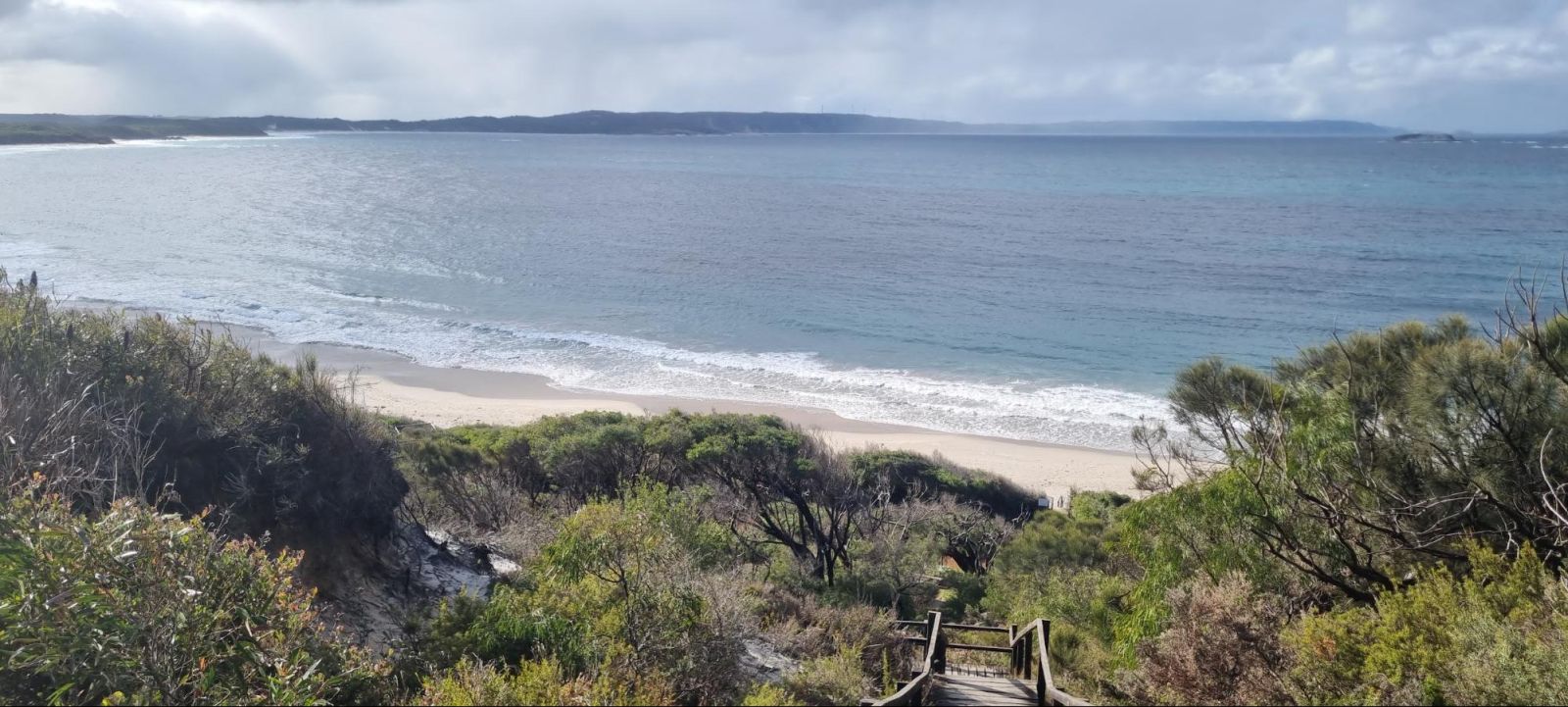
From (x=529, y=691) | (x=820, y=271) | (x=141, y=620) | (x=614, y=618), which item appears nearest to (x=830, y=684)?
(x=614, y=618)

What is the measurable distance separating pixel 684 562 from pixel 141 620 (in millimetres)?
4900

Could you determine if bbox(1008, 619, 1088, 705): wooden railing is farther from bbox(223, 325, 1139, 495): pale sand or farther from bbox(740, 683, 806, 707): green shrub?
bbox(223, 325, 1139, 495): pale sand

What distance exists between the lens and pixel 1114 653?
35.8 feet

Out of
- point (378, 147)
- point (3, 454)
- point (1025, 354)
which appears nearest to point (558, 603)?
point (3, 454)

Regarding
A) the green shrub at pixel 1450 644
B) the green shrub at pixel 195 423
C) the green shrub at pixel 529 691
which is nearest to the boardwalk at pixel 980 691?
the green shrub at pixel 1450 644

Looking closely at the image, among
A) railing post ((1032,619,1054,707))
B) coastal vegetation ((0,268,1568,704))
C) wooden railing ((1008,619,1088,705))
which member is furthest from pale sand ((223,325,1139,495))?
railing post ((1032,619,1054,707))

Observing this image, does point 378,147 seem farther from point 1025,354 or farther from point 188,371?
point 188,371

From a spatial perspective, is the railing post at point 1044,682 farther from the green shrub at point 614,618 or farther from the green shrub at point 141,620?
the green shrub at point 141,620

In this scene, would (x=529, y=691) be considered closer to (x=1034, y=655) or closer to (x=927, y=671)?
(x=927, y=671)

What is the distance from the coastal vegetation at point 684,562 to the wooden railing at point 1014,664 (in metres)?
0.49

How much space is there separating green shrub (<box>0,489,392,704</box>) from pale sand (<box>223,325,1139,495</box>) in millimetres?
17274

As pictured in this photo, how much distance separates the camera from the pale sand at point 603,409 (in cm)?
2566

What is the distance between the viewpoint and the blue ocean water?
34.5 meters

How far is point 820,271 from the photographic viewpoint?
170 feet
